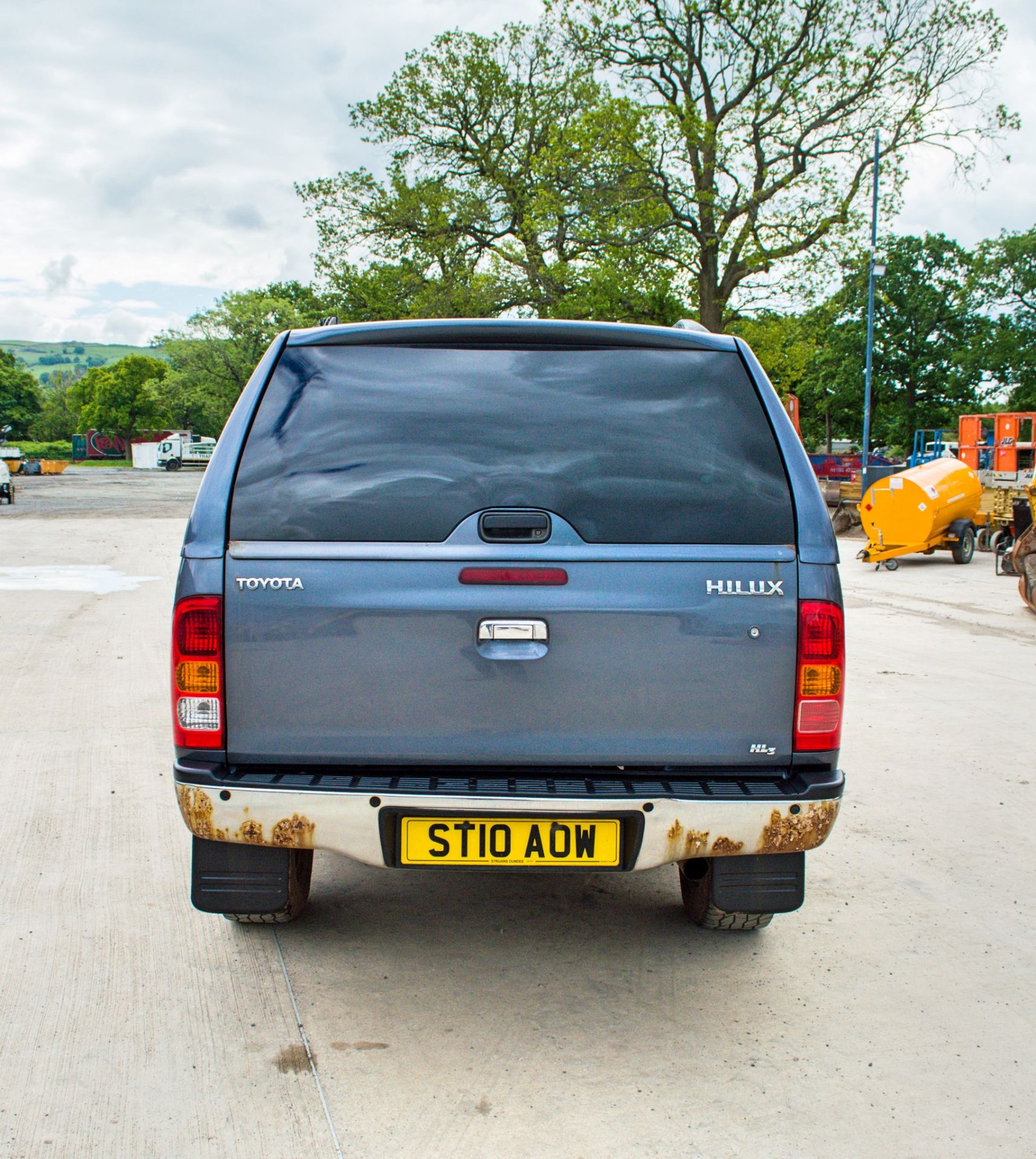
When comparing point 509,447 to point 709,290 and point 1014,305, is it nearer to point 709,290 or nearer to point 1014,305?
point 709,290

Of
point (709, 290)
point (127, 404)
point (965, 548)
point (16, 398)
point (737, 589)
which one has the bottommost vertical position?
point (965, 548)

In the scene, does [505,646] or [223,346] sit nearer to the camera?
[505,646]

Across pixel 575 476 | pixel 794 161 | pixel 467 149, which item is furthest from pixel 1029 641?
pixel 467 149

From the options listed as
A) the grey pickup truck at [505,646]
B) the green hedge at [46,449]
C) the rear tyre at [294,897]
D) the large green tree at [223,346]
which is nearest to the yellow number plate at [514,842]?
the grey pickup truck at [505,646]

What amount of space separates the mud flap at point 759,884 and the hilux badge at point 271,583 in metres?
1.49

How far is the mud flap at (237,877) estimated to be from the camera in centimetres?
308

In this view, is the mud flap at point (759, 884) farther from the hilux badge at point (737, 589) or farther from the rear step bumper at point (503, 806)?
the hilux badge at point (737, 589)

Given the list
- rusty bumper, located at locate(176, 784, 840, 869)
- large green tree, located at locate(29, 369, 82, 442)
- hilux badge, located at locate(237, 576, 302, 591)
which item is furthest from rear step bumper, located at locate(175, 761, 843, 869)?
large green tree, located at locate(29, 369, 82, 442)

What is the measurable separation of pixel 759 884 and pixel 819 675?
2.29ft

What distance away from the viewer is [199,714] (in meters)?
2.84

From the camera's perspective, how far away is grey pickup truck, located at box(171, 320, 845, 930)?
2777 millimetres

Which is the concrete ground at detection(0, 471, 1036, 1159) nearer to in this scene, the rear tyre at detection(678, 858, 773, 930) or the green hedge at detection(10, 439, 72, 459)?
the rear tyre at detection(678, 858, 773, 930)

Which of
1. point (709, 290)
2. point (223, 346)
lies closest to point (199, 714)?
point (709, 290)

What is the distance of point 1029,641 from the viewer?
9.84 metres
